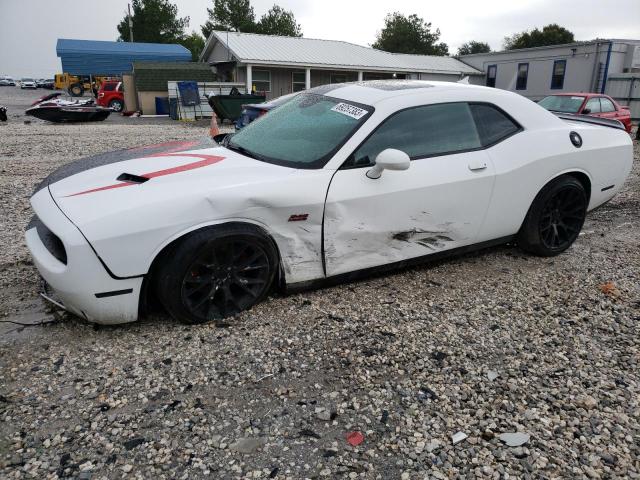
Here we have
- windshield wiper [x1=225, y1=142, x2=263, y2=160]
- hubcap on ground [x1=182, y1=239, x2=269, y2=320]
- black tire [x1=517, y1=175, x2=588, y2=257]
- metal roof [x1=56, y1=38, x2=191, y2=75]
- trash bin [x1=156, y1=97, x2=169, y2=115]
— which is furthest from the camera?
metal roof [x1=56, y1=38, x2=191, y2=75]

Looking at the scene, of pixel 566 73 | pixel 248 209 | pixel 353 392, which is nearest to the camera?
pixel 353 392

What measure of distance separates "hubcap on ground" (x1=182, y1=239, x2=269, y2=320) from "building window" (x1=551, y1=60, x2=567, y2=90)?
27466 millimetres

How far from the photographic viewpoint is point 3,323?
3.06m

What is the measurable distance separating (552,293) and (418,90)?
6.09 ft

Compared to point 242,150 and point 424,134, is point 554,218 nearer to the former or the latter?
point 424,134

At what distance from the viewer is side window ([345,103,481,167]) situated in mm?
3316

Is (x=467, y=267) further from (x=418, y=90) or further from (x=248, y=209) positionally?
(x=248, y=209)

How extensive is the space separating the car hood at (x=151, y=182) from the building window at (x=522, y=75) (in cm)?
2836

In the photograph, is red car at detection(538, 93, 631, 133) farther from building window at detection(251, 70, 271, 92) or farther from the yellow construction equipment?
the yellow construction equipment

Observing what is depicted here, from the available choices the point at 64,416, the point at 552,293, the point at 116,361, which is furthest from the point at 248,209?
the point at 552,293

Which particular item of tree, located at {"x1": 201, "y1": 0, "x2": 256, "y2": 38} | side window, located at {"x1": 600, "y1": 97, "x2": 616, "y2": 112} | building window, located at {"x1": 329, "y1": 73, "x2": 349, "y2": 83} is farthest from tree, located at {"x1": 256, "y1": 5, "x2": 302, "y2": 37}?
side window, located at {"x1": 600, "y1": 97, "x2": 616, "y2": 112}

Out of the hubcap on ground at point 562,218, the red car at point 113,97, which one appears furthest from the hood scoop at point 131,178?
the red car at point 113,97

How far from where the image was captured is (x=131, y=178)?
3039 millimetres

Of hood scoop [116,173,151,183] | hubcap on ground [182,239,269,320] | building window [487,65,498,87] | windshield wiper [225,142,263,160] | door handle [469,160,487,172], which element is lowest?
hubcap on ground [182,239,269,320]
